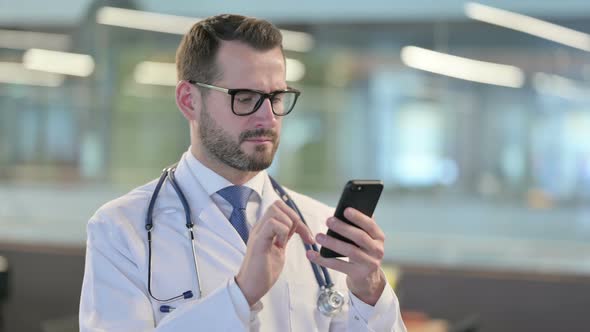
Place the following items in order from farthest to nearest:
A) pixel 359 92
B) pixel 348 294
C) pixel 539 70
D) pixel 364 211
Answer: pixel 359 92 < pixel 539 70 < pixel 348 294 < pixel 364 211

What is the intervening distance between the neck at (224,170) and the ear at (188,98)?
8 cm

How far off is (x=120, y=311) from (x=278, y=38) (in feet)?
2.16

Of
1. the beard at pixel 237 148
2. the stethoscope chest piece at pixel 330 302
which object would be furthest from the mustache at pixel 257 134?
the stethoscope chest piece at pixel 330 302

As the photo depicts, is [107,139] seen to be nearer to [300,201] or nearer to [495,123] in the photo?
[495,123]

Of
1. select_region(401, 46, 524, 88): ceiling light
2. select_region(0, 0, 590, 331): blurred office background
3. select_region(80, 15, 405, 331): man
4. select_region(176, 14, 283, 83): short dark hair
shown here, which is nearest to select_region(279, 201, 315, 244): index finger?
select_region(80, 15, 405, 331): man

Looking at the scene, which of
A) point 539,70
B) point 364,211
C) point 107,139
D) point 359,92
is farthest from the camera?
point 107,139

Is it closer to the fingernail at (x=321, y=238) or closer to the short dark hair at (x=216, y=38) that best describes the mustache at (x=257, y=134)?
the short dark hair at (x=216, y=38)

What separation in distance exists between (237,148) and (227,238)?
189 millimetres

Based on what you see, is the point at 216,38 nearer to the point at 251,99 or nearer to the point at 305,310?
the point at 251,99

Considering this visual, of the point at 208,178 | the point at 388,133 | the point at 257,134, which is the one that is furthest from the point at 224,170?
the point at 388,133

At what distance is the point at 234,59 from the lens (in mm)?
→ 1737

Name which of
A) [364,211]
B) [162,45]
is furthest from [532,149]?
[364,211]

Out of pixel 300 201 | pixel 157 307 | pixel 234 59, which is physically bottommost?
pixel 157 307

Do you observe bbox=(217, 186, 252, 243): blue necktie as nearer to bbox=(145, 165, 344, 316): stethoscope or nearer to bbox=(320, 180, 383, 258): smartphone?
bbox=(145, 165, 344, 316): stethoscope
